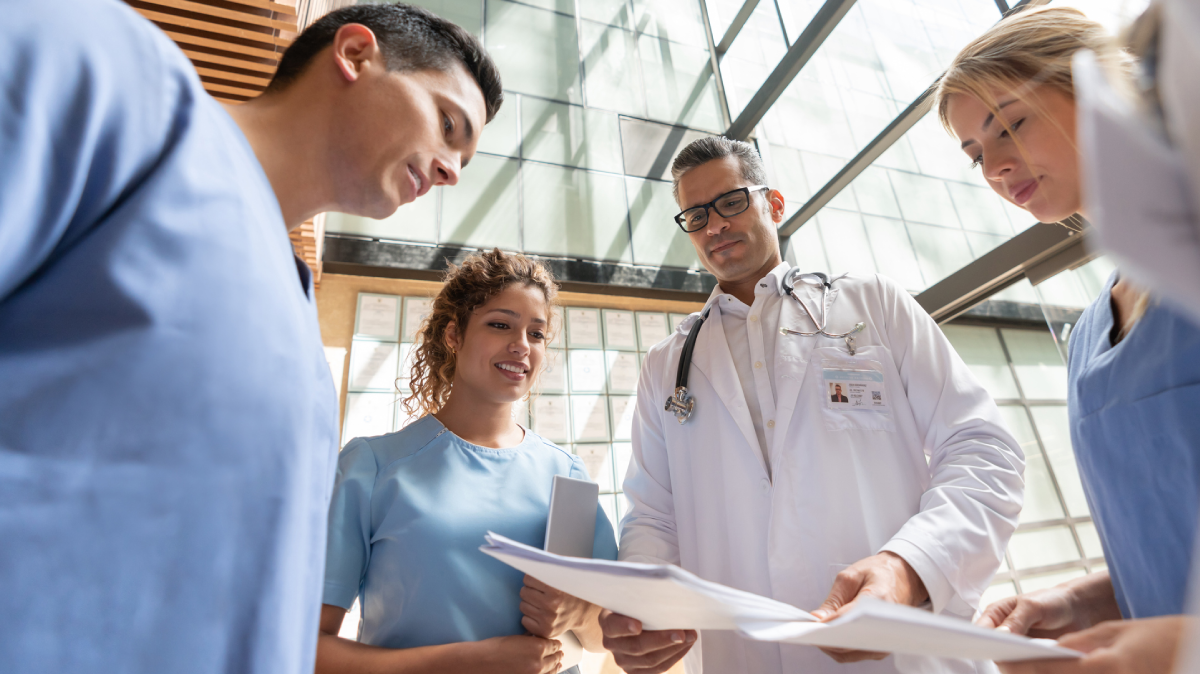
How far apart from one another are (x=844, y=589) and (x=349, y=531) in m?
1.00

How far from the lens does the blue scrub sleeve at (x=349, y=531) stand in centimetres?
116

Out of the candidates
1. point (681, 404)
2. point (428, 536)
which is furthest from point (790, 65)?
point (428, 536)

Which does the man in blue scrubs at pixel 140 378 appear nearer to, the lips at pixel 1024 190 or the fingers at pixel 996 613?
the fingers at pixel 996 613

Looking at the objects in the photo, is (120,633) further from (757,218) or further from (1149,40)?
(757,218)

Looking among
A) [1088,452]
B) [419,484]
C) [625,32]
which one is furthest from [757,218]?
[625,32]

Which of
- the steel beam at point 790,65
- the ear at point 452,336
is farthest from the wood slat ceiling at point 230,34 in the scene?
the steel beam at point 790,65

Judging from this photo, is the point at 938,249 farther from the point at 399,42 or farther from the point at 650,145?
the point at 399,42

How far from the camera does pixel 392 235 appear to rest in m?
4.18

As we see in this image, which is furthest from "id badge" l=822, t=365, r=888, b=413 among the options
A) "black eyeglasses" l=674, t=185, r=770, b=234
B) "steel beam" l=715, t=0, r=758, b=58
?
"steel beam" l=715, t=0, r=758, b=58

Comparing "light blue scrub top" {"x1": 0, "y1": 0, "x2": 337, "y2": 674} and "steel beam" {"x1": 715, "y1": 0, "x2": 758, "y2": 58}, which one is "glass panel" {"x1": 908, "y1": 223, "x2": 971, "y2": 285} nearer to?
"steel beam" {"x1": 715, "y1": 0, "x2": 758, "y2": 58}

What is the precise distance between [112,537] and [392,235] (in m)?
4.00

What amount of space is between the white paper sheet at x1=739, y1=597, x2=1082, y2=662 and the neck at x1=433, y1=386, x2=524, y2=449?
3.46 feet

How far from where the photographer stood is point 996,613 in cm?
81

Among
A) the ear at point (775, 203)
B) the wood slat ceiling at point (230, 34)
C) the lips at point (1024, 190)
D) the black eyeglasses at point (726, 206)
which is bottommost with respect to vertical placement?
the lips at point (1024, 190)
